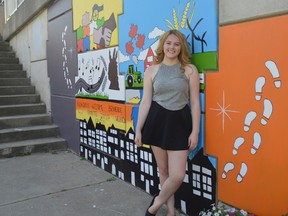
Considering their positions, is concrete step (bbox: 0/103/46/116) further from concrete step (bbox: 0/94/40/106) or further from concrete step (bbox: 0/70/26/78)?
concrete step (bbox: 0/70/26/78)

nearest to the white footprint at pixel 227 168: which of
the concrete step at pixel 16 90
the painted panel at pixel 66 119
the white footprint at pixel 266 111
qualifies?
the white footprint at pixel 266 111

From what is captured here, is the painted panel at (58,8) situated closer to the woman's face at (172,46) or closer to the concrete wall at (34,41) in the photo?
the concrete wall at (34,41)

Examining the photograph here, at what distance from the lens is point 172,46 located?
2.96 m

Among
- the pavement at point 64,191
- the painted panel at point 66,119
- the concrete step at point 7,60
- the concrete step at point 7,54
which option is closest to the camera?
the pavement at point 64,191

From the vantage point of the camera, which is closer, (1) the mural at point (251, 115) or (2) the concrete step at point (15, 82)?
(1) the mural at point (251, 115)

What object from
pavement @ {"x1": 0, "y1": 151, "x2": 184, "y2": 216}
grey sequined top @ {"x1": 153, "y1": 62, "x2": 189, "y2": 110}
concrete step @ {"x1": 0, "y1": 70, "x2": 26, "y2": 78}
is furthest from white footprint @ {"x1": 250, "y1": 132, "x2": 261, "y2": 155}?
concrete step @ {"x1": 0, "y1": 70, "x2": 26, "y2": 78}

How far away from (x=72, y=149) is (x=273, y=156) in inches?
162

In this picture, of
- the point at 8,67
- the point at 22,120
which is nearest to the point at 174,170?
the point at 22,120

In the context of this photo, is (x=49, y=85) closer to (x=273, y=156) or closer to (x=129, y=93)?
(x=129, y=93)

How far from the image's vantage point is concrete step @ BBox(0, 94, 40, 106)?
7316 mm

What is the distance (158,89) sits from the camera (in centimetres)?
299

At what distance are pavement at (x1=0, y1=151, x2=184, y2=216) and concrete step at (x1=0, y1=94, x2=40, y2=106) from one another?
85.3 inches

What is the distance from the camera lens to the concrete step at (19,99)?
7.32 meters

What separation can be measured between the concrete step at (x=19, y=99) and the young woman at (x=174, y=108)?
16.8 feet
